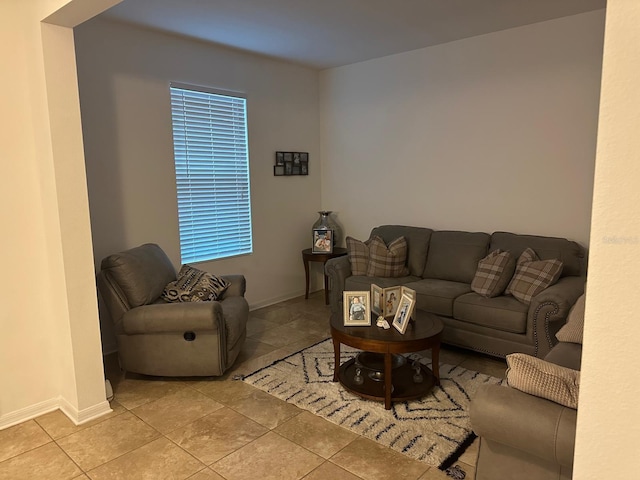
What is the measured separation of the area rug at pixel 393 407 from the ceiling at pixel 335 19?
269cm

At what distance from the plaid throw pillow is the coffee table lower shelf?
126 centimetres

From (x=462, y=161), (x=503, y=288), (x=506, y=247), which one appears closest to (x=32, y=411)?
(x=503, y=288)

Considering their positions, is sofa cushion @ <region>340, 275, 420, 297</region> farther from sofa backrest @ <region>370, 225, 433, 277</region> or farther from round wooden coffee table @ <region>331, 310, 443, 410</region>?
round wooden coffee table @ <region>331, 310, 443, 410</region>

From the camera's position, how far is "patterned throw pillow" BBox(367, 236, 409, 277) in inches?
171

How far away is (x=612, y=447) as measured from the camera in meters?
0.88

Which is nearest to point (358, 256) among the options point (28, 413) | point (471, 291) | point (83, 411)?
point (471, 291)

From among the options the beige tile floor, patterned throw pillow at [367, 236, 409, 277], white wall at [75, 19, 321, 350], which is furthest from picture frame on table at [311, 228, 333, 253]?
the beige tile floor

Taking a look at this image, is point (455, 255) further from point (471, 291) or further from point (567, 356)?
point (567, 356)

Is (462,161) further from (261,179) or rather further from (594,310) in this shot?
(594,310)

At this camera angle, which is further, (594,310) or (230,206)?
(230,206)

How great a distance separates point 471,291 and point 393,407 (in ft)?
4.63

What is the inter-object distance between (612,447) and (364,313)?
2.17 metres

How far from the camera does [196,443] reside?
2.53 m

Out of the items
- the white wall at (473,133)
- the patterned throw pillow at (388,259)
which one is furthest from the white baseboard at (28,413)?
the white wall at (473,133)
